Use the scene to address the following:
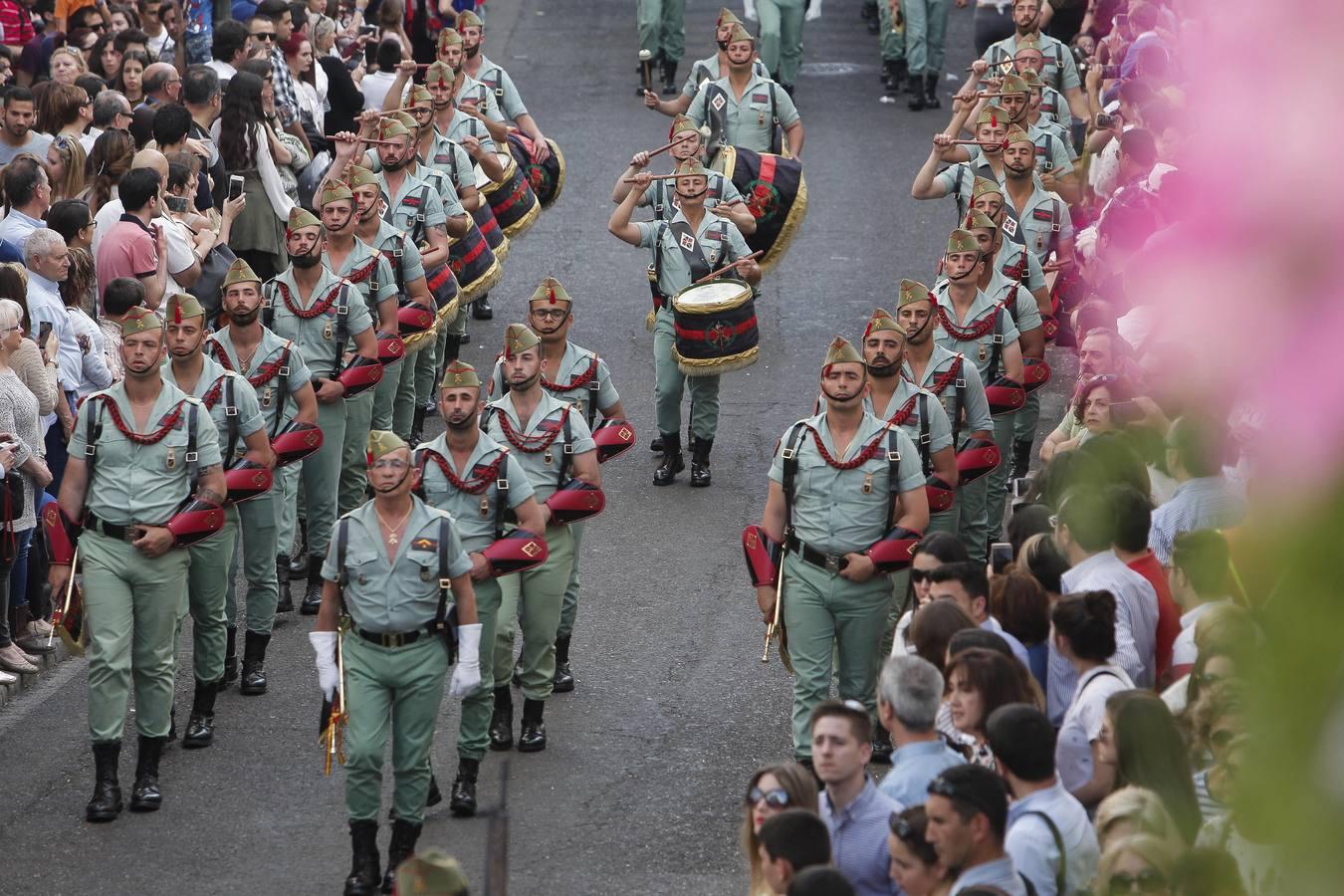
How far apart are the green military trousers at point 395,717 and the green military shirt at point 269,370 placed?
8.16 feet

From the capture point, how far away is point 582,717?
885 cm

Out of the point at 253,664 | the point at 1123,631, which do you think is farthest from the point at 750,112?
the point at 1123,631

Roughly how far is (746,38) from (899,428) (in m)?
7.42

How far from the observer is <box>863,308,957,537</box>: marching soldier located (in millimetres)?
8141

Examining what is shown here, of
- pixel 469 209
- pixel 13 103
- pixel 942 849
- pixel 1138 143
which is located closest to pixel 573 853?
pixel 942 849

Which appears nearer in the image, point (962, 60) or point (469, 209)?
point (469, 209)

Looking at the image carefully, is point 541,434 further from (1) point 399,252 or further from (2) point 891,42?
(2) point 891,42

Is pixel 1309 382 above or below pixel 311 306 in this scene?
above

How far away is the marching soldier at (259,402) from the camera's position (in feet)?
30.0

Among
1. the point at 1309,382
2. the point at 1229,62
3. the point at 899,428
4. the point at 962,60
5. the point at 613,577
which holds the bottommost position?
the point at 962,60

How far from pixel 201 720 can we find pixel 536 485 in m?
1.89

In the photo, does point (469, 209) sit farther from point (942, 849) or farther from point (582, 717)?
point (942, 849)

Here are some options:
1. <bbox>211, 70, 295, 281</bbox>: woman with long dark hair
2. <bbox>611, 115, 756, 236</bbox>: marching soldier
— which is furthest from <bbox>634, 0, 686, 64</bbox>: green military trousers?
<bbox>211, 70, 295, 281</bbox>: woman with long dark hair

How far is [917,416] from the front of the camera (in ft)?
26.9
